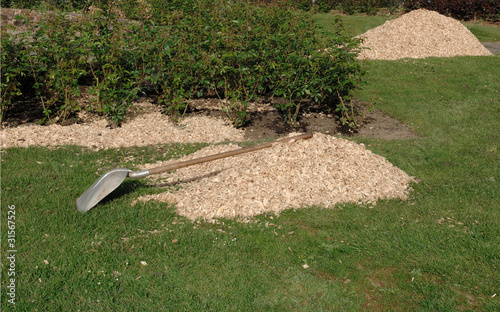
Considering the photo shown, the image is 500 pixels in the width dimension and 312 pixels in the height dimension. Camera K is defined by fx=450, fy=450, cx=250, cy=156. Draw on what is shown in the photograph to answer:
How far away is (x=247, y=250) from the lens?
4.19 m

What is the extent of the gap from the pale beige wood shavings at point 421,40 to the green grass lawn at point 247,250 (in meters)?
7.28

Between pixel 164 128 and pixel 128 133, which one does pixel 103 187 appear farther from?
pixel 164 128

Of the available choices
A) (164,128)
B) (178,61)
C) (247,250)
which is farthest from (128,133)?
(247,250)

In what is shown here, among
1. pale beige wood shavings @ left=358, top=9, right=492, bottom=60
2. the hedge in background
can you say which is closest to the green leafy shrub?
the hedge in background

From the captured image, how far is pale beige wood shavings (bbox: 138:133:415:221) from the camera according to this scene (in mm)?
4891

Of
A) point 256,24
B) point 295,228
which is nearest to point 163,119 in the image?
point 256,24

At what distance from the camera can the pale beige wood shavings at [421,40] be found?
12.7 metres

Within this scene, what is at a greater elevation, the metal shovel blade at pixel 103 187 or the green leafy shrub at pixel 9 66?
the green leafy shrub at pixel 9 66

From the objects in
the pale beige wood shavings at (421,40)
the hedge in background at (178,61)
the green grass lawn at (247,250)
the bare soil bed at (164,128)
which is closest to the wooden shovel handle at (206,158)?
the green grass lawn at (247,250)

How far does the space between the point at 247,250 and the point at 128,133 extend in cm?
362

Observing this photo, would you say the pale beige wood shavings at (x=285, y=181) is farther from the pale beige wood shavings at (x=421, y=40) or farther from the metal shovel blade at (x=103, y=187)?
the pale beige wood shavings at (x=421, y=40)

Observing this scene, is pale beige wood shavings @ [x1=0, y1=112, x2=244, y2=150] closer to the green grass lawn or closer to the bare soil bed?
the bare soil bed

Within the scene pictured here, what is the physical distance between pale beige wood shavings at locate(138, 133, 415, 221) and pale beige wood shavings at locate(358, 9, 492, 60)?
7479 millimetres

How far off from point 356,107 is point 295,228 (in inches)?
178
